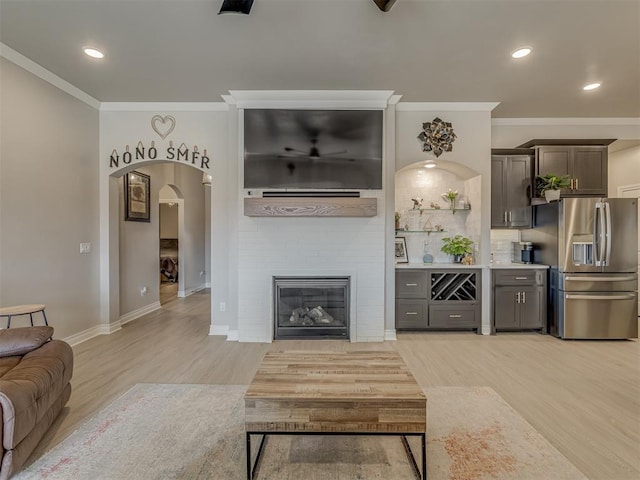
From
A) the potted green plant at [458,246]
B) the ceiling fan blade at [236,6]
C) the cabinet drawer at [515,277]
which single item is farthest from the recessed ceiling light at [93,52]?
the cabinet drawer at [515,277]

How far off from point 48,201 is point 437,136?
4.61 meters

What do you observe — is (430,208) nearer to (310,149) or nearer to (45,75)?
(310,149)

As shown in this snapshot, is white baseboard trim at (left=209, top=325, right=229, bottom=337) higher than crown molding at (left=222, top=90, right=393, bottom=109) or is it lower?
lower

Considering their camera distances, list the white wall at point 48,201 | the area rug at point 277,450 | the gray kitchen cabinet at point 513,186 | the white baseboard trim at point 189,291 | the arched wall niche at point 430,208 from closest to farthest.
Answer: the area rug at point 277,450 < the white wall at point 48,201 < the gray kitchen cabinet at point 513,186 < the arched wall niche at point 430,208 < the white baseboard trim at point 189,291

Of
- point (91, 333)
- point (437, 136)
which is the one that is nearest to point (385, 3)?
point (437, 136)

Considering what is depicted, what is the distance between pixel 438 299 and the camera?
168 inches

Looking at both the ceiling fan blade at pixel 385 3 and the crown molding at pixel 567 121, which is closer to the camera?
the ceiling fan blade at pixel 385 3

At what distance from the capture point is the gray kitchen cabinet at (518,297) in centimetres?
423

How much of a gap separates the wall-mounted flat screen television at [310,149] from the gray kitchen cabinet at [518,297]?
221cm

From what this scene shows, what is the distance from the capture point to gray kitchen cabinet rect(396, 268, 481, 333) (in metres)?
4.22

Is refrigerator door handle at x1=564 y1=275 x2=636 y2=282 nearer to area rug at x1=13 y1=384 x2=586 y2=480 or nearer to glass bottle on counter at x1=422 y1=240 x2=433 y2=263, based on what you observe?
glass bottle on counter at x1=422 y1=240 x2=433 y2=263

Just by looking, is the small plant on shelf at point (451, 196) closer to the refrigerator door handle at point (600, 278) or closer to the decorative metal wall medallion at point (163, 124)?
the refrigerator door handle at point (600, 278)

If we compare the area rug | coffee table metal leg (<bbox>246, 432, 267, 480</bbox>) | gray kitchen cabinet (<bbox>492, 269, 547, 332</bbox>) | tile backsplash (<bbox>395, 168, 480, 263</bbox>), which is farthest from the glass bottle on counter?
coffee table metal leg (<bbox>246, 432, 267, 480</bbox>)

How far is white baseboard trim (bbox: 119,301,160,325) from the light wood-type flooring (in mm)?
207
